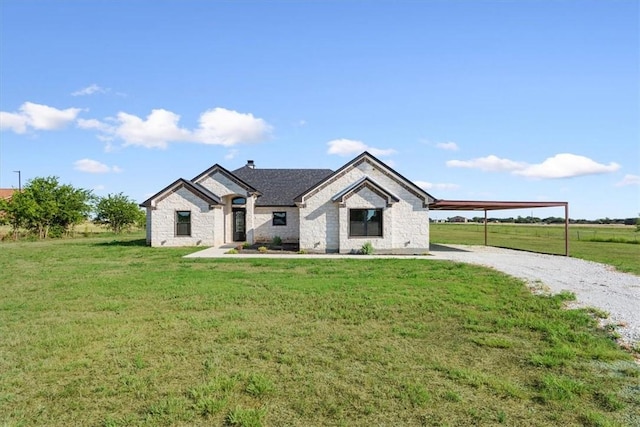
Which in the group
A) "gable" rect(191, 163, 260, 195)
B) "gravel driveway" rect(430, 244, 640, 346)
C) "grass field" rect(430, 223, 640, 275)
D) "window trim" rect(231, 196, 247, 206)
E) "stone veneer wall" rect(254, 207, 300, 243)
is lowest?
"gravel driveway" rect(430, 244, 640, 346)

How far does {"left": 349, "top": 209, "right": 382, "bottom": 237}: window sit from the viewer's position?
1880 cm

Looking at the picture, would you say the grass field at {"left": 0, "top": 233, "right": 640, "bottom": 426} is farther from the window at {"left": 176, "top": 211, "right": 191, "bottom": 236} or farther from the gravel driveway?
the window at {"left": 176, "top": 211, "right": 191, "bottom": 236}

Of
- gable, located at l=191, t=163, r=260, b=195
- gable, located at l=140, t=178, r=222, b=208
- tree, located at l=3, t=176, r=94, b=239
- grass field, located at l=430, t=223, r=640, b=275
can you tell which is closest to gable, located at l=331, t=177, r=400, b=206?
gable, located at l=191, t=163, r=260, b=195

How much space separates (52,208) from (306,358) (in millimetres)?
35382

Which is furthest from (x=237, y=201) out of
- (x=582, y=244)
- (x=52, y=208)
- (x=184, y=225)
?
(x=582, y=244)

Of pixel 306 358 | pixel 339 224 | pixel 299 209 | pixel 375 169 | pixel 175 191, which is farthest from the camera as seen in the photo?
pixel 175 191

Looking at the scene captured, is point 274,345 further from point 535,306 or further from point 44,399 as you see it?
point 535,306

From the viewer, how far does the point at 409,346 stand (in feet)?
18.4

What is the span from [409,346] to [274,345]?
2.17 meters

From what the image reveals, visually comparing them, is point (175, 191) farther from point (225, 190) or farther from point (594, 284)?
point (594, 284)

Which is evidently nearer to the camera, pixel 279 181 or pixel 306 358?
pixel 306 358

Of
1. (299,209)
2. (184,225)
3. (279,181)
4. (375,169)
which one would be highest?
(279,181)

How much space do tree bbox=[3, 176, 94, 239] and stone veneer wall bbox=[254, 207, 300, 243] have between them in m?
20.9

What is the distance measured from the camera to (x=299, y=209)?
62.2ft
